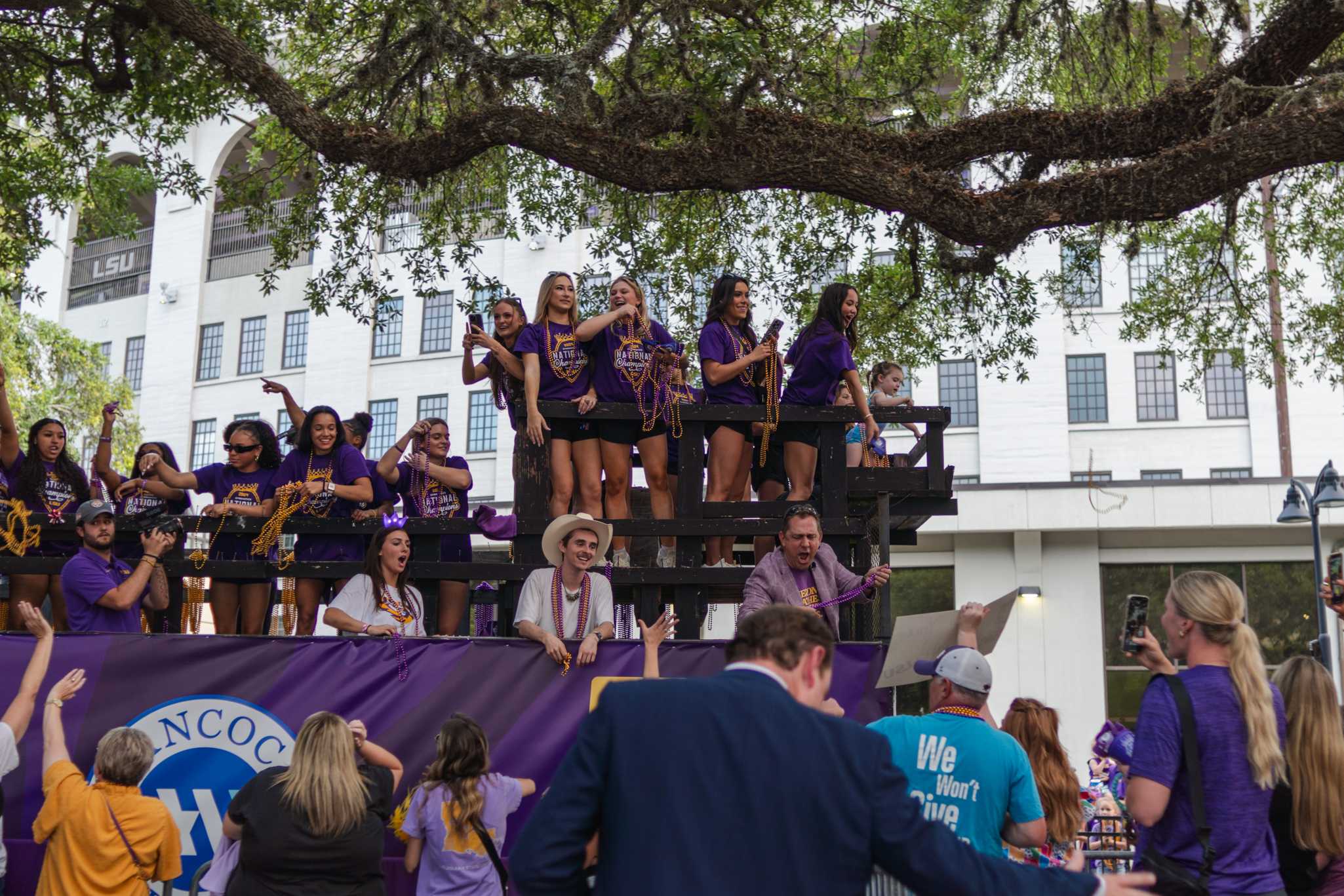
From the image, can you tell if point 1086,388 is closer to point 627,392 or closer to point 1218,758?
point 627,392

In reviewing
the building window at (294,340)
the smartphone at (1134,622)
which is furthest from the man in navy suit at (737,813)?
the building window at (294,340)

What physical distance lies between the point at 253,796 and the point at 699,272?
32.7ft

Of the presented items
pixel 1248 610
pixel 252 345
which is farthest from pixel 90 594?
pixel 252 345

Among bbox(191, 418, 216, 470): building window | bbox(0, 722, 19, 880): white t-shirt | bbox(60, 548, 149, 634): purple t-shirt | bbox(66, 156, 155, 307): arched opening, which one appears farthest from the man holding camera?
bbox(66, 156, 155, 307): arched opening

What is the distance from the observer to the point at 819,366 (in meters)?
8.70

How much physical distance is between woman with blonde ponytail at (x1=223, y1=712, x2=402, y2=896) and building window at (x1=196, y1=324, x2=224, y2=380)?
1397 inches

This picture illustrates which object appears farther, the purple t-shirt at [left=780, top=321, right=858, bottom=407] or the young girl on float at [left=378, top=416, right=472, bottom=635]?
the young girl on float at [left=378, top=416, right=472, bottom=635]

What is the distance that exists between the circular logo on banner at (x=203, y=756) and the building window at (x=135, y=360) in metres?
35.3

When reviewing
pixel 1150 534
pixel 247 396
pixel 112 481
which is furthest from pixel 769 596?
pixel 247 396

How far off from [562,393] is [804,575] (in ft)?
7.13

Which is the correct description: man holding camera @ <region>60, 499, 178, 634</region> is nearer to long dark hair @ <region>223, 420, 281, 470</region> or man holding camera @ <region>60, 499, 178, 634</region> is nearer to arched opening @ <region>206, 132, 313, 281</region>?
long dark hair @ <region>223, 420, 281, 470</region>

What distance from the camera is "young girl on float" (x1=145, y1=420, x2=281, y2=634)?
876 cm

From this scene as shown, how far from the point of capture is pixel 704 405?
8383 mm

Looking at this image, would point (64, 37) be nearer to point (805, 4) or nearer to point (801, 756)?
point (805, 4)
